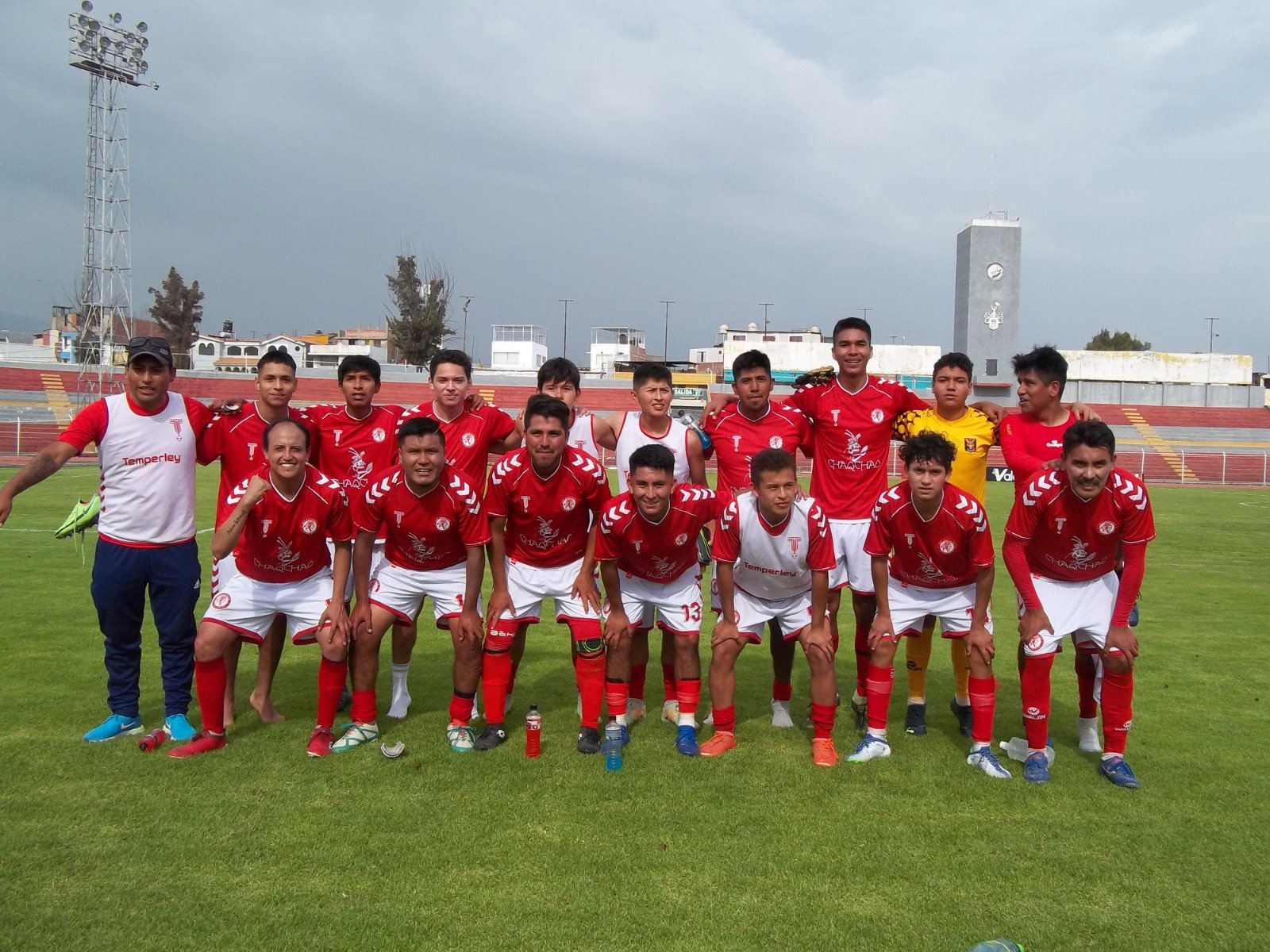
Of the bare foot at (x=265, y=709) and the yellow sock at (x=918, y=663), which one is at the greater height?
the yellow sock at (x=918, y=663)

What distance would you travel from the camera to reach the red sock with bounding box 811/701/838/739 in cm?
490

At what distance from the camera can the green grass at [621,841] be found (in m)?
3.15

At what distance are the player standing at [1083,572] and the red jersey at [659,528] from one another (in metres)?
1.63

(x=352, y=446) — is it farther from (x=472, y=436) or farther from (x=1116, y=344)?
(x=1116, y=344)

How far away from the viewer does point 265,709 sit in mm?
5391

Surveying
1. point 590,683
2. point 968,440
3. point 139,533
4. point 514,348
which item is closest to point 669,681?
point 590,683

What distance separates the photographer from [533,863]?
3.58 metres

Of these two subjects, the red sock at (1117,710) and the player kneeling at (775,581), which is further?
the player kneeling at (775,581)

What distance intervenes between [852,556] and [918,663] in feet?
2.46

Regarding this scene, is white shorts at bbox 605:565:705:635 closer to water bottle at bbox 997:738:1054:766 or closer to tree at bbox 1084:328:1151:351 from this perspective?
water bottle at bbox 997:738:1054:766

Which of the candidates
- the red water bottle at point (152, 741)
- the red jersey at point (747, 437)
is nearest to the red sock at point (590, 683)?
the red jersey at point (747, 437)

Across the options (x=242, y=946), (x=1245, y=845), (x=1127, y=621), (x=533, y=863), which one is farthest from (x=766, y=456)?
(x=242, y=946)

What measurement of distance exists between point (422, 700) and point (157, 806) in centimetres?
196

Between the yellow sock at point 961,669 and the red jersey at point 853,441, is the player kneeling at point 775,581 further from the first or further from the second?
the yellow sock at point 961,669
